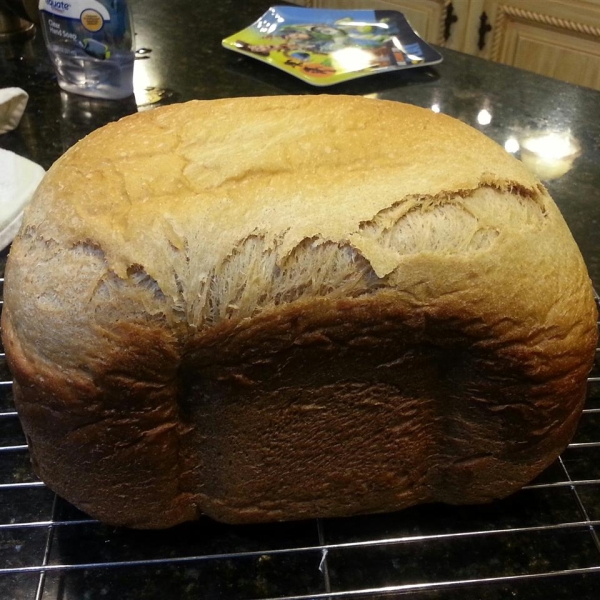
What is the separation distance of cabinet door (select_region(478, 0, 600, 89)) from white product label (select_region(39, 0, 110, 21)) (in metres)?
1.71

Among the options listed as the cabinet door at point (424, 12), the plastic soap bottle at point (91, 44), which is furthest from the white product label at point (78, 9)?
the cabinet door at point (424, 12)

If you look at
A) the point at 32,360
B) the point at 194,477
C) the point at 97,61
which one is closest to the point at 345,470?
the point at 194,477

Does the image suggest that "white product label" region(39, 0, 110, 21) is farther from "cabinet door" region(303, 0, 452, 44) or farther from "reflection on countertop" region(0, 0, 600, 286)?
"cabinet door" region(303, 0, 452, 44)

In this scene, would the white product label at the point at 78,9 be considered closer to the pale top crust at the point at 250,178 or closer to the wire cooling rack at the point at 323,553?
the pale top crust at the point at 250,178

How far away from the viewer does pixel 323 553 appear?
884 mm

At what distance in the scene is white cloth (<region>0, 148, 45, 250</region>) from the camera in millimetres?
1317

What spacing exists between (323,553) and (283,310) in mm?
353

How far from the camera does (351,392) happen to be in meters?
0.83

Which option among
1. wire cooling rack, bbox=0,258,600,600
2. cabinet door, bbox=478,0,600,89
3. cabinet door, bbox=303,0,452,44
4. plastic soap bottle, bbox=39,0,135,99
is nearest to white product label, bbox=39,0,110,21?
plastic soap bottle, bbox=39,0,135,99

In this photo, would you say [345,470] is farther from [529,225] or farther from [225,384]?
[529,225]

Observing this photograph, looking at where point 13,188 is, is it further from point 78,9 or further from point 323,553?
point 323,553

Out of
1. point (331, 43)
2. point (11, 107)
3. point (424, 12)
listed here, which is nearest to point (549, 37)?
point (424, 12)

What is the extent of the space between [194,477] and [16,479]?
0.27 metres

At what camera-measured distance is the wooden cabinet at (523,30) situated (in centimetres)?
254
